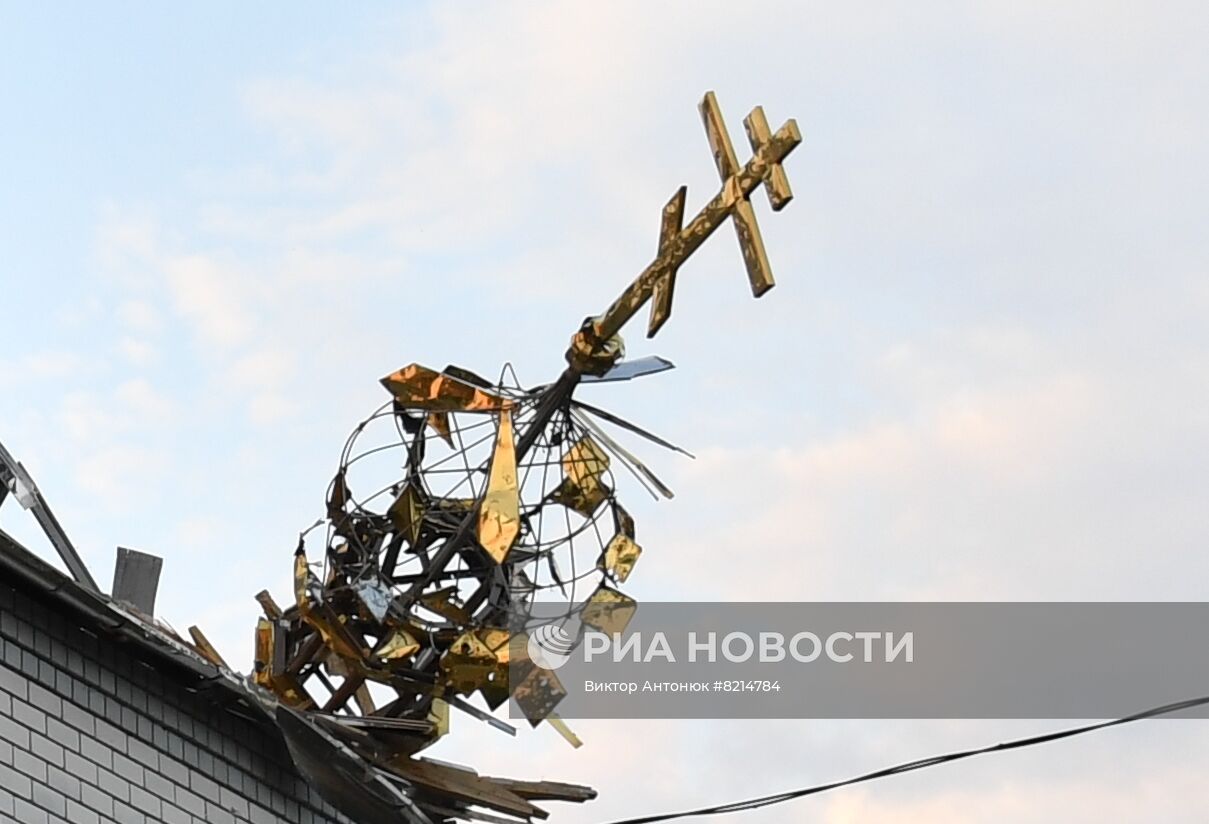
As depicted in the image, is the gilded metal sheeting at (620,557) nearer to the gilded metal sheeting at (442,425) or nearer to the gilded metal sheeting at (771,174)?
the gilded metal sheeting at (442,425)

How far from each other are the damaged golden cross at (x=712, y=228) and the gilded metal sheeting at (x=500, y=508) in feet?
2.92

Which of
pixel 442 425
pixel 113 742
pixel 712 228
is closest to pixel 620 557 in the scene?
pixel 442 425

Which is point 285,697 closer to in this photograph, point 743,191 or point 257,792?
point 257,792

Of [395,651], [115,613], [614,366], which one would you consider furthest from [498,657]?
[115,613]

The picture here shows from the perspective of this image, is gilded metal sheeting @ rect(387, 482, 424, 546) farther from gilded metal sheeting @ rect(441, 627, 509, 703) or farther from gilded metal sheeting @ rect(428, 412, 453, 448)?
gilded metal sheeting @ rect(441, 627, 509, 703)

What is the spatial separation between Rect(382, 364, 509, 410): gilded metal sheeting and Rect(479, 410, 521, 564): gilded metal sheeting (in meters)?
0.42

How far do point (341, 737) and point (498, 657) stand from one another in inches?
63.4

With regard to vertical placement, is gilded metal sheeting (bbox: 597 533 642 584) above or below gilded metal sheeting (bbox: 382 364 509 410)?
below

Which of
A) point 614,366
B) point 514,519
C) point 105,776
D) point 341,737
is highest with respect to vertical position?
point 614,366

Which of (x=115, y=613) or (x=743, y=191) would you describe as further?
(x=743, y=191)

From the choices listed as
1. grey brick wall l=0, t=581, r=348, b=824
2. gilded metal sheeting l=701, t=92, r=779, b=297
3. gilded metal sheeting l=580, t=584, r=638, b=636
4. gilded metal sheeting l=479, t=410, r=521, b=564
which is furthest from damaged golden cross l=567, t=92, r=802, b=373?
grey brick wall l=0, t=581, r=348, b=824

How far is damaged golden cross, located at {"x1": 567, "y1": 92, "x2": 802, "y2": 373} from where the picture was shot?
17.7m

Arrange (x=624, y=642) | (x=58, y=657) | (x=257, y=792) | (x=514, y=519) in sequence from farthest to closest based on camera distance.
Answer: (x=624, y=642)
(x=514, y=519)
(x=257, y=792)
(x=58, y=657)

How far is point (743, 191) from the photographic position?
58.7 feet
